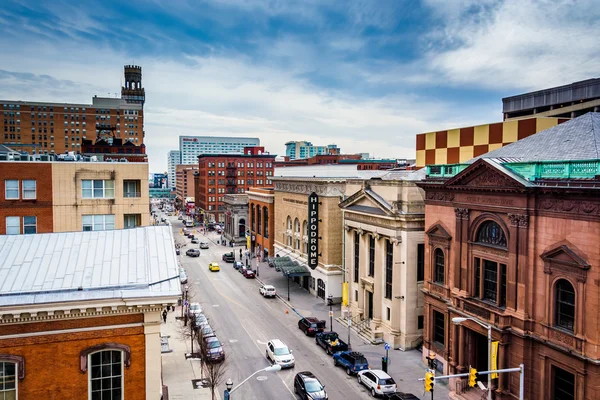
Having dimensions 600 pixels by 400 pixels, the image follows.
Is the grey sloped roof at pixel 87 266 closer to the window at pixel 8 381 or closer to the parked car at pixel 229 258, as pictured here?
the window at pixel 8 381

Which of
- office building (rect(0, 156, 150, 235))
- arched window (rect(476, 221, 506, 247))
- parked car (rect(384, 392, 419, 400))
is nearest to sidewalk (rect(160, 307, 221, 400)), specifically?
office building (rect(0, 156, 150, 235))

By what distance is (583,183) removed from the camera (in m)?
21.9

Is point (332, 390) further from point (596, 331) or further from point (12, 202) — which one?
point (12, 202)

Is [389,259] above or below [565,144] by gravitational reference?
below

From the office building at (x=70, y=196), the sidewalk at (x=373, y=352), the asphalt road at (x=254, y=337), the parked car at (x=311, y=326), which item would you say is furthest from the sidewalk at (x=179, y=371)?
the sidewalk at (x=373, y=352)

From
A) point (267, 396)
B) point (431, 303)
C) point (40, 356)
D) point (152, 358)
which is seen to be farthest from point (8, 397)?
point (431, 303)

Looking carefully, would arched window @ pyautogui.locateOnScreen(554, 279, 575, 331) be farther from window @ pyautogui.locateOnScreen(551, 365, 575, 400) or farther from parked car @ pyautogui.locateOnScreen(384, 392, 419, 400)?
parked car @ pyautogui.locateOnScreen(384, 392, 419, 400)

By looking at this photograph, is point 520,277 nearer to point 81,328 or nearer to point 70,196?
point 81,328

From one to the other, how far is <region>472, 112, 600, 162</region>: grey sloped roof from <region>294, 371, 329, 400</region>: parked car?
59.6 ft

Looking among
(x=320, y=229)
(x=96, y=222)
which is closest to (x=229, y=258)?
(x=320, y=229)

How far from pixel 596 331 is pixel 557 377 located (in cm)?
405

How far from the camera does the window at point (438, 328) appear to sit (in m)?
33.4

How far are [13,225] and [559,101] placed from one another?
52.4m

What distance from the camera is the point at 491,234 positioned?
91.8 feet
